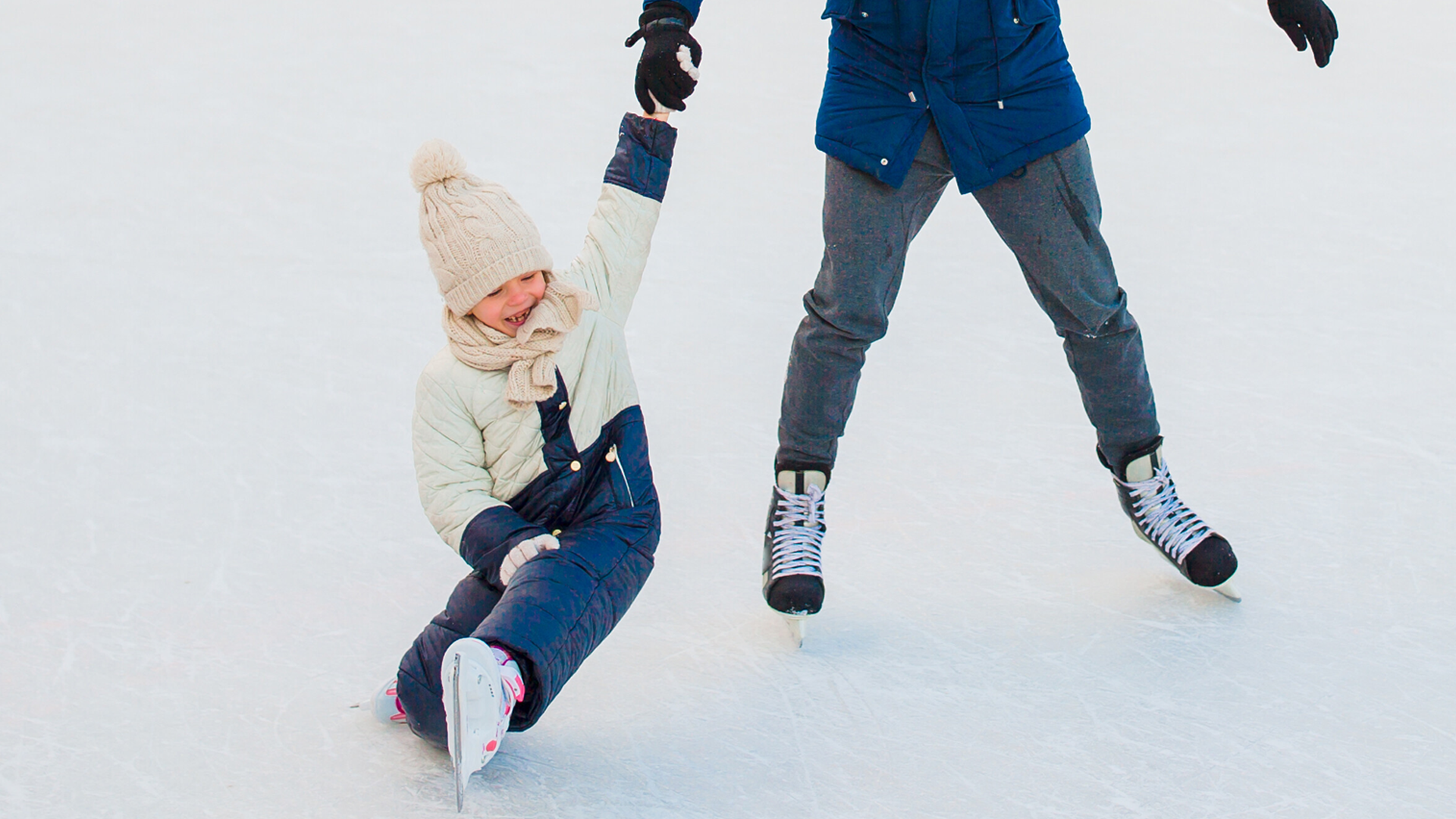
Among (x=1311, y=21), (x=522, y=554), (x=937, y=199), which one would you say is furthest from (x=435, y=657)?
(x=1311, y=21)

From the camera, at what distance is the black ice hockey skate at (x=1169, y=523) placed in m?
2.05

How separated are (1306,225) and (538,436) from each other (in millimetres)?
2476

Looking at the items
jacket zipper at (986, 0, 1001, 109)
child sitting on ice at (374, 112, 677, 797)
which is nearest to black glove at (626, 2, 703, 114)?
child sitting on ice at (374, 112, 677, 797)

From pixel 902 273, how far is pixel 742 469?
623mm

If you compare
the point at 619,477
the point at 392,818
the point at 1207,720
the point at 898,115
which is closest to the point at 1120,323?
the point at 898,115

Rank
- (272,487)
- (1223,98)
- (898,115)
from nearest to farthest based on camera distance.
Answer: (898,115) → (272,487) → (1223,98)

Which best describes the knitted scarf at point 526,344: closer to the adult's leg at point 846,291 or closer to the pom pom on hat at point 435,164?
the pom pom on hat at point 435,164

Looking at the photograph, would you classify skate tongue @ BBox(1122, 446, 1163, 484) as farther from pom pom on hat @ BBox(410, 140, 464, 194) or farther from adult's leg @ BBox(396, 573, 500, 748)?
pom pom on hat @ BBox(410, 140, 464, 194)

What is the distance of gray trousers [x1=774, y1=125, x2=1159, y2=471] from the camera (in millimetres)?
1951

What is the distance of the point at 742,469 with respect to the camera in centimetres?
254

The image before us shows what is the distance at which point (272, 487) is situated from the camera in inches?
96.3

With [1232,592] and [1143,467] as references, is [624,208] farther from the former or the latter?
[1232,592]

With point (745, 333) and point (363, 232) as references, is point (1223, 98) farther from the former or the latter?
point (363, 232)

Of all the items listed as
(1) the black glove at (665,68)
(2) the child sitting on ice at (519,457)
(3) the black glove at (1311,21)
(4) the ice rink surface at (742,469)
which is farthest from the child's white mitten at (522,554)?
(3) the black glove at (1311,21)
